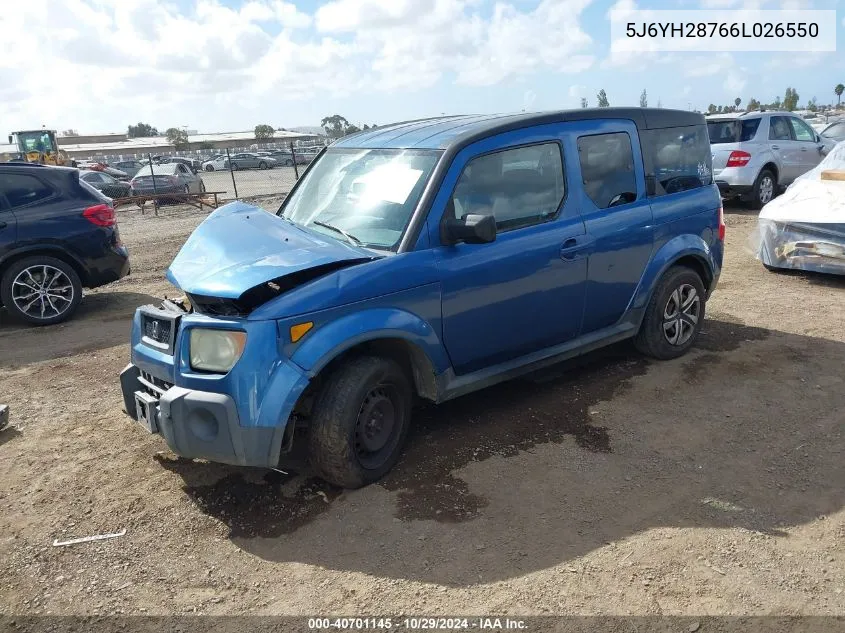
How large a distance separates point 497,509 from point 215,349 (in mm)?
1652

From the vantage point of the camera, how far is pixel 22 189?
23.9 ft

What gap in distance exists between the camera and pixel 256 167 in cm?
4603

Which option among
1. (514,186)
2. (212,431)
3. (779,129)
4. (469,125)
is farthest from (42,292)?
(779,129)

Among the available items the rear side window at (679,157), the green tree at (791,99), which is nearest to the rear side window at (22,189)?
the rear side window at (679,157)

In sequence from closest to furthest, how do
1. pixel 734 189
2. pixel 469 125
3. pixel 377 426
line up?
pixel 377 426, pixel 469 125, pixel 734 189

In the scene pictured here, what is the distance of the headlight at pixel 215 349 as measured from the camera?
3297 millimetres

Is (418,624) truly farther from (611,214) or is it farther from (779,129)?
(779,129)

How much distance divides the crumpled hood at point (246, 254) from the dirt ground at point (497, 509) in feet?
3.94

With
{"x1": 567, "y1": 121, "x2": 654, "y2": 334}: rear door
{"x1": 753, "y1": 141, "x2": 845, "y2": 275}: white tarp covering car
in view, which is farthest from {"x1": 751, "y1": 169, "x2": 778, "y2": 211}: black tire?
{"x1": 567, "y1": 121, "x2": 654, "y2": 334}: rear door

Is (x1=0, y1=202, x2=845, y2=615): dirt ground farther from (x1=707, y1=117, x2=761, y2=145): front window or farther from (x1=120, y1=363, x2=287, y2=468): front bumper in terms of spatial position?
(x1=707, y1=117, x2=761, y2=145): front window

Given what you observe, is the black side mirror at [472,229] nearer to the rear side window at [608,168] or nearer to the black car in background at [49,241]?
the rear side window at [608,168]

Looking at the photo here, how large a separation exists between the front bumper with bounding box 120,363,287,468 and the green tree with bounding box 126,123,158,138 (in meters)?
142

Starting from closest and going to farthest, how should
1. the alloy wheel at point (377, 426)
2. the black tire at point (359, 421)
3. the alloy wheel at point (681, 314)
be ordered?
the black tire at point (359, 421) < the alloy wheel at point (377, 426) < the alloy wheel at point (681, 314)

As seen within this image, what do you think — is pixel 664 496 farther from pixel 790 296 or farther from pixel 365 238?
pixel 790 296
